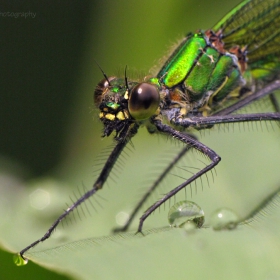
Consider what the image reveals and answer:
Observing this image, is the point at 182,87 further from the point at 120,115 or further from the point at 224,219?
the point at 224,219

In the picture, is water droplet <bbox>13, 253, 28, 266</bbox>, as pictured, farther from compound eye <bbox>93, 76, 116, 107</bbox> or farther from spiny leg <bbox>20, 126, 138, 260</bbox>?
compound eye <bbox>93, 76, 116, 107</bbox>

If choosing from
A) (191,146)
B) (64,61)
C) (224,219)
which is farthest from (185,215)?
(64,61)

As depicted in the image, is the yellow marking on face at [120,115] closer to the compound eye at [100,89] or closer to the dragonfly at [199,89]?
the dragonfly at [199,89]

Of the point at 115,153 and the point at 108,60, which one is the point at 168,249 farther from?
the point at 108,60

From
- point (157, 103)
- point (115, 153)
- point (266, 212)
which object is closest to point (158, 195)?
point (115, 153)
